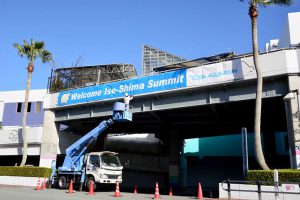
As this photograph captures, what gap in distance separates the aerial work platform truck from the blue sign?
2.87 meters

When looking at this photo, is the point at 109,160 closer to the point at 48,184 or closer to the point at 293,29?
the point at 48,184

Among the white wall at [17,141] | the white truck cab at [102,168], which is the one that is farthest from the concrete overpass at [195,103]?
the white truck cab at [102,168]

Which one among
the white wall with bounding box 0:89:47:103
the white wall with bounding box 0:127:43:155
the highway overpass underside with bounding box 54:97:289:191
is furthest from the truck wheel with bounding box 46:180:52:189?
the white wall with bounding box 0:89:47:103

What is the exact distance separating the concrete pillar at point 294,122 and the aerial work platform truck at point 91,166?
1053 cm

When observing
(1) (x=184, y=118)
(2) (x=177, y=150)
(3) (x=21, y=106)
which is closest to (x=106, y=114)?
(1) (x=184, y=118)

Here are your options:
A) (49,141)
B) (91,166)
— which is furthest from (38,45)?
(91,166)

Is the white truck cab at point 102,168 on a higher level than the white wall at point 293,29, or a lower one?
lower

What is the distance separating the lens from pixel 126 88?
2748 centimetres

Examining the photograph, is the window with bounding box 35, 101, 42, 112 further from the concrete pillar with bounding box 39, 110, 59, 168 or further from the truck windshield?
the truck windshield

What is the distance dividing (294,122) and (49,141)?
73.4ft

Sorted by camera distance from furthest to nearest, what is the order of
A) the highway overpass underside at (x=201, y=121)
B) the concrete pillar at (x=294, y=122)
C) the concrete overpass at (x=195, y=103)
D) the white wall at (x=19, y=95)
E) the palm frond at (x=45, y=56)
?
the white wall at (x=19, y=95), the palm frond at (x=45, y=56), the highway overpass underside at (x=201, y=121), the concrete overpass at (x=195, y=103), the concrete pillar at (x=294, y=122)

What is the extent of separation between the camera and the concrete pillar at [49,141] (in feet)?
104

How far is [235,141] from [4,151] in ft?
91.8

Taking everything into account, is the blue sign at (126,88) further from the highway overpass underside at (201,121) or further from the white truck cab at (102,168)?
the white truck cab at (102,168)
